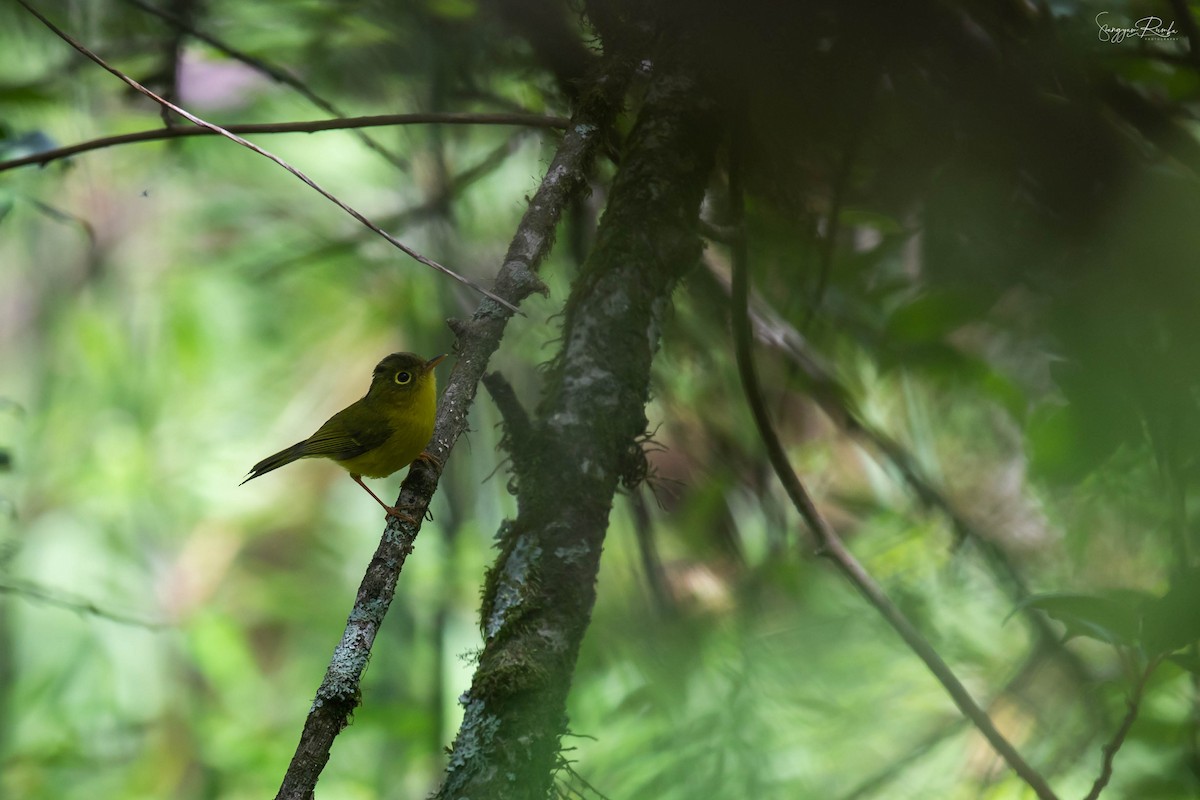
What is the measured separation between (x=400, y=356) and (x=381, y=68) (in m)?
1.15

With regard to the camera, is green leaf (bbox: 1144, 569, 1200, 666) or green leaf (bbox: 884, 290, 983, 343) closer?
green leaf (bbox: 1144, 569, 1200, 666)

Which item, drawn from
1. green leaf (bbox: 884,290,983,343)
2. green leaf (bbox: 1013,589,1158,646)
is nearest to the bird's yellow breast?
green leaf (bbox: 884,290,983,343)

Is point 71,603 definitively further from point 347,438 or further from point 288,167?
point 288,167

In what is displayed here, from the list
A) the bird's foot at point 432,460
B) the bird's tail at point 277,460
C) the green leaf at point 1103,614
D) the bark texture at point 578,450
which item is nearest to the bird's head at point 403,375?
the bird's tail at point 277,460

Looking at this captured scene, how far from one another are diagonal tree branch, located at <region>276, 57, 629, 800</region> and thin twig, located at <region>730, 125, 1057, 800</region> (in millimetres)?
458

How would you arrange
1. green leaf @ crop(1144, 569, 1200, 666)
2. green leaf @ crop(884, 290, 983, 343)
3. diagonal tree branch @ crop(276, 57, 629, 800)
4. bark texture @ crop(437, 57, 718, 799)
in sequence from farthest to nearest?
green leaf @ crop(884, 290, 983, 343), bark texture @ crop(437, 57, 718, 799), green leaf @ crop(1144, 569, 1200, 666), diagonal tree branch @ crop(276, 57, 629, 800)

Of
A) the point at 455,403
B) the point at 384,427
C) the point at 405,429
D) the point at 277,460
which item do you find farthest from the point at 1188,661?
the point at 277,460

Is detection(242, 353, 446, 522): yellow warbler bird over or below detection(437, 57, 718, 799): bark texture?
over

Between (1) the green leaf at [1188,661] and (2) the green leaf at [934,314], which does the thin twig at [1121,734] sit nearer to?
(1) the green leaf at [1188,661]

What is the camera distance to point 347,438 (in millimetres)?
3652

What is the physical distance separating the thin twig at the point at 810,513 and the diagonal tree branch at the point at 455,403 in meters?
0.46

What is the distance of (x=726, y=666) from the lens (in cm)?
282

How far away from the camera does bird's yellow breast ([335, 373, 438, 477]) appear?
3.32m

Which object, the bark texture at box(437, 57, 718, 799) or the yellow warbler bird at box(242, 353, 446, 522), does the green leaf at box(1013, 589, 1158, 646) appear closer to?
the bark texture at box(437, 57, 718, 799)
